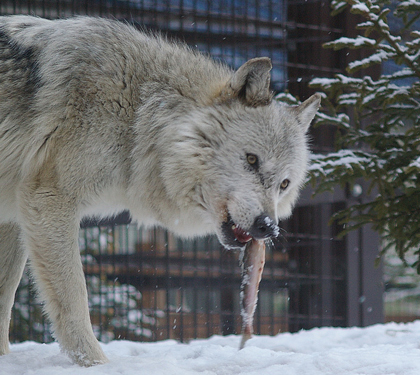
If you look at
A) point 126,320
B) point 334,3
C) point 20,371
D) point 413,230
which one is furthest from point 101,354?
point 126,320

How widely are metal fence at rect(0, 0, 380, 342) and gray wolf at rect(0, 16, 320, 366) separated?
2.02 metres

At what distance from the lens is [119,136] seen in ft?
9.54

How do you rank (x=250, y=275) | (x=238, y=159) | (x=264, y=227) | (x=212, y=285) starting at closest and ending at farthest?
(x=264, y=227) < (x=238, y=159) < (x=250, y=275) < (x=212, y=285)

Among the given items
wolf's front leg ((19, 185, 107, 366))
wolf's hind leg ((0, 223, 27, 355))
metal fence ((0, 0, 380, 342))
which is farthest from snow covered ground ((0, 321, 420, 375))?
metal fence ((0, 0, 380, 342))

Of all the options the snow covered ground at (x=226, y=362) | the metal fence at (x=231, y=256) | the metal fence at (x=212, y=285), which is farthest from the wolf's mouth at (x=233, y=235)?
the metal fence at (x=212, y=285)

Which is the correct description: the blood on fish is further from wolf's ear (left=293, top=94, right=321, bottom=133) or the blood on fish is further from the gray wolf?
wolf's ear (left=293, top=94, right=321, bottom=133)

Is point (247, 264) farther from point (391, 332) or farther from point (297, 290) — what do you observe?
point (297, 290)

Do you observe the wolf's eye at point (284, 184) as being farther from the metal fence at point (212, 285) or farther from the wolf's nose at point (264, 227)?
the metal fence at point (212, 285)

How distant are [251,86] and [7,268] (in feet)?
5.63

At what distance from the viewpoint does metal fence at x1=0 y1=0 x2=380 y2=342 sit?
16.8 ft

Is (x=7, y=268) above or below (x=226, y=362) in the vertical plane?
above

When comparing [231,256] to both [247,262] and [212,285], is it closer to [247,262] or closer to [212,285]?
[212,285]

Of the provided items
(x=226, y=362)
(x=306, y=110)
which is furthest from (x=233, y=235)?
(x=306, y=110)

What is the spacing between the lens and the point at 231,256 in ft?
18.7
